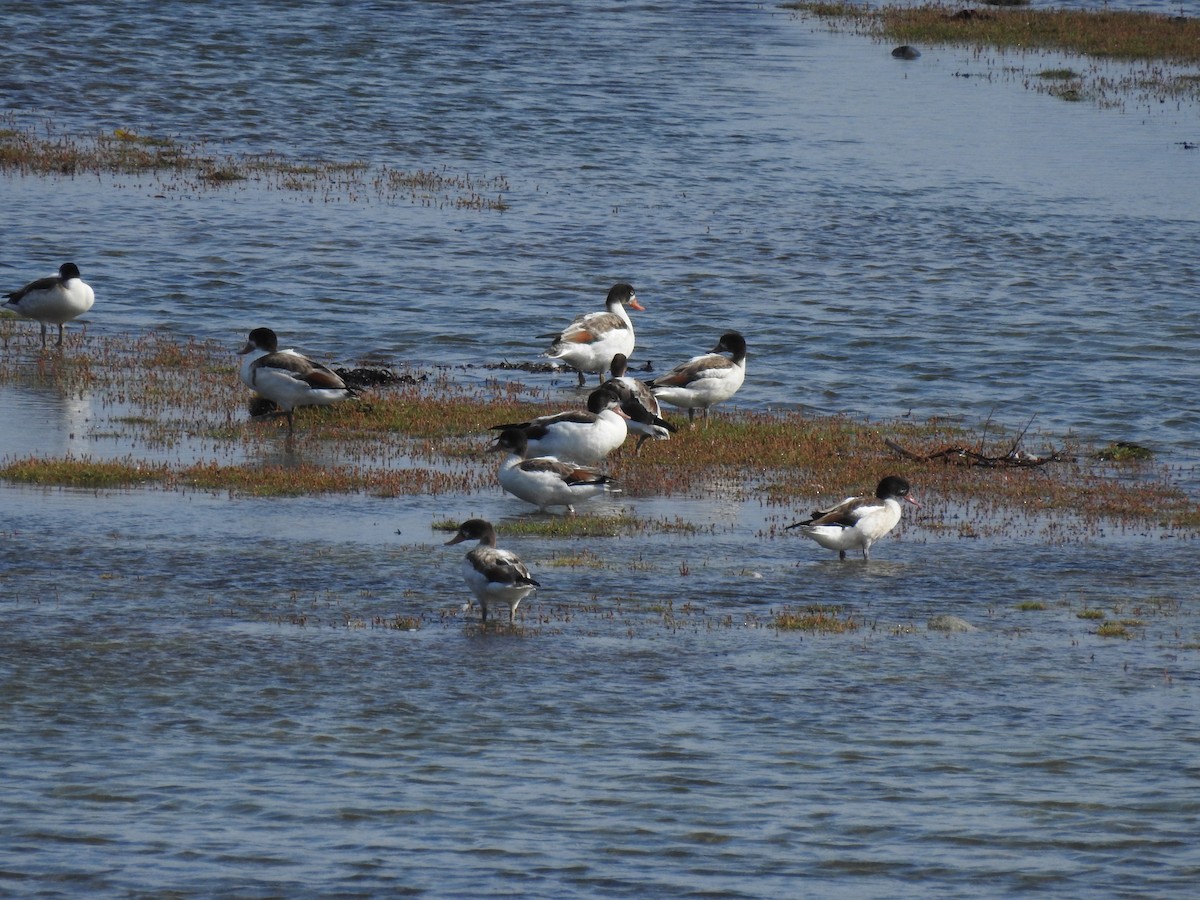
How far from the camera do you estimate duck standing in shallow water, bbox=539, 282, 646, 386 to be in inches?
1062

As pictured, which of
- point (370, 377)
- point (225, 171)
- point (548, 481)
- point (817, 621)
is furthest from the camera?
point (225, 171)

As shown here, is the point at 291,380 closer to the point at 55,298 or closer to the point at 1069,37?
the point at 55,298

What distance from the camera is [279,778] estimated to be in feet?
39.9

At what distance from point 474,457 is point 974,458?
6132mm

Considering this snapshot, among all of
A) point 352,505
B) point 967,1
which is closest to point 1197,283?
point 352,505

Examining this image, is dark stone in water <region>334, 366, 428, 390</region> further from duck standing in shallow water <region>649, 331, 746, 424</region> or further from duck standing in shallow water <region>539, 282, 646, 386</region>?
duck standing in shallow water <region>649, 331, 746, 424</region>

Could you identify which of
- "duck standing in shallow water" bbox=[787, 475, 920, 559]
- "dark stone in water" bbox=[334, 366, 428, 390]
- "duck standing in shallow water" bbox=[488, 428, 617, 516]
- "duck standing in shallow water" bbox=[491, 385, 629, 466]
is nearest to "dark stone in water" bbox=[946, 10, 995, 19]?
"dark stone in water" bbox=[334, 366, 428, 390]

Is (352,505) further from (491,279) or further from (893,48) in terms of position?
(893,48)

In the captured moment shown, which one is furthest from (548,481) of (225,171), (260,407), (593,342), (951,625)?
(225,171)

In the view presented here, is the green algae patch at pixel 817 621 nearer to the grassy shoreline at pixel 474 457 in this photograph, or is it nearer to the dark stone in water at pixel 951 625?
the dark stone in water at pixel 951 625

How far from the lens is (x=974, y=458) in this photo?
74.2 feet

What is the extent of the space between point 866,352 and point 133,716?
20.1 metres

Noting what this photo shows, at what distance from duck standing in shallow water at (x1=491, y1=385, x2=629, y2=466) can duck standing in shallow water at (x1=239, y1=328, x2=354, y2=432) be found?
130 inches

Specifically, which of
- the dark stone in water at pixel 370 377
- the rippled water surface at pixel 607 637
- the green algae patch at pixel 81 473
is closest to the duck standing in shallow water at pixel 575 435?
the rippled water surface at pixel 607 637
